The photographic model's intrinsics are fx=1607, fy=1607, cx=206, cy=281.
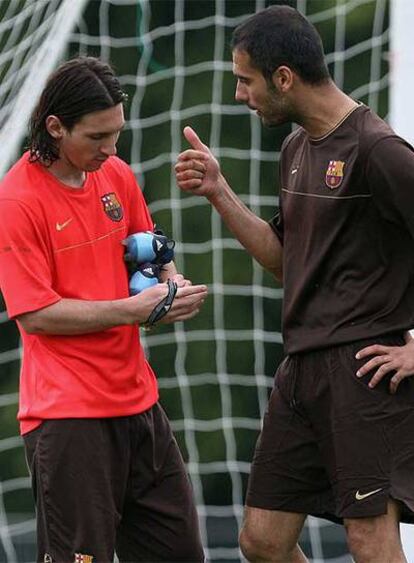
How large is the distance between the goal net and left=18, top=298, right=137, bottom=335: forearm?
7.60 feet

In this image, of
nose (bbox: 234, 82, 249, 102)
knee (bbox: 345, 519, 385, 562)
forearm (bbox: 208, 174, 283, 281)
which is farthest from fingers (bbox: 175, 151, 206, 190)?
knee (bbox: 345, 519, 385, 562)

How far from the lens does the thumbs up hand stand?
4762 millimetres

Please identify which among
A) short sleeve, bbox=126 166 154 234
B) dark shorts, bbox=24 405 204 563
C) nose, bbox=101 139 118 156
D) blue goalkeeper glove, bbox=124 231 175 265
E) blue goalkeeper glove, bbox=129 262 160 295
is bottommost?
dark shorts, bbox=24 405 204 563

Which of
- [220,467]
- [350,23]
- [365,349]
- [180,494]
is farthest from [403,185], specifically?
[220,467]

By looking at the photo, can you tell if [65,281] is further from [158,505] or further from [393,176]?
[393,176]

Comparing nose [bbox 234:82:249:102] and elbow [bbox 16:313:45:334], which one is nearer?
elbow [bbox 16:313:45:334]

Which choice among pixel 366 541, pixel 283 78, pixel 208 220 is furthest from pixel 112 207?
pixel 208 220

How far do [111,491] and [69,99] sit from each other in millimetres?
1122

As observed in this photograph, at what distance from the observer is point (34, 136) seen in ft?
15.1

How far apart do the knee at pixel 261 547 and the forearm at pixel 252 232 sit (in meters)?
0.82

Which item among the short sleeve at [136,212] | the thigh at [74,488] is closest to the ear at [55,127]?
the short sleeve at [136,212]

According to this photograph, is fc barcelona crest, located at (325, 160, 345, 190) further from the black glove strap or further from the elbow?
the elbow

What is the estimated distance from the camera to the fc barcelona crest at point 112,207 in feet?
15.3

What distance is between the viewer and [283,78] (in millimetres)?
4598
